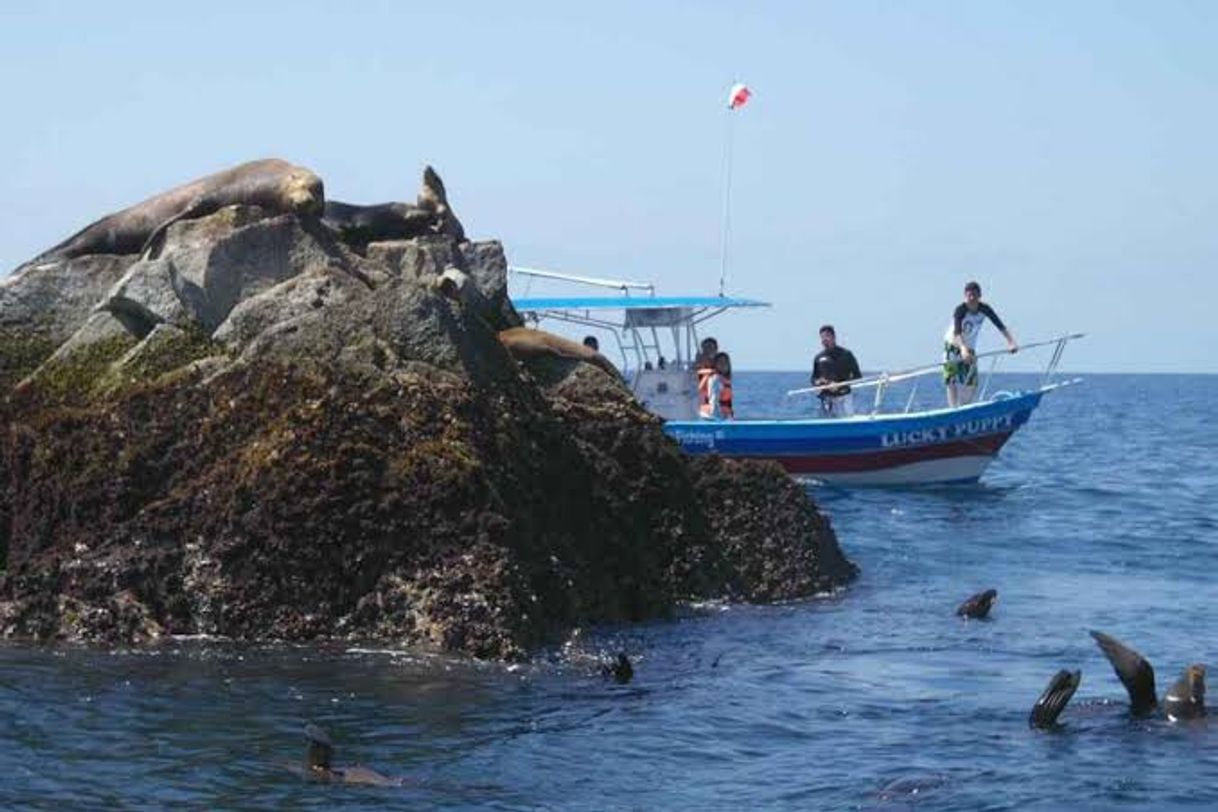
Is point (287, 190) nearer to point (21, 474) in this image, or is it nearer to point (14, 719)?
point (21, 474)

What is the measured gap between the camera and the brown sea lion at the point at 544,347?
16125 mm

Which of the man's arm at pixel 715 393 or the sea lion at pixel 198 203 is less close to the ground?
the sea lion at pixel 198 203

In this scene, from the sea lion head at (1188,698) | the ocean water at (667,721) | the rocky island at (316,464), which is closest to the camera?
the ocean water at (667,721)

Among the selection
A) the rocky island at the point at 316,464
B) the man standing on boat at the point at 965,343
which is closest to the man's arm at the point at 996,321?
the man standing on boat at the point at 965,343

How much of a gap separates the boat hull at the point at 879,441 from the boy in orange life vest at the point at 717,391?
0.26 m

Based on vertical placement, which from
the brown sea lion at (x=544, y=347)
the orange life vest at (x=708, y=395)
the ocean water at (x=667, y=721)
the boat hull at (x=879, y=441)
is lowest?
the ocean water at (x=667, y=721)

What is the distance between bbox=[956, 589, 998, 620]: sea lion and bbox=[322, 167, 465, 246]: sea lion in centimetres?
519

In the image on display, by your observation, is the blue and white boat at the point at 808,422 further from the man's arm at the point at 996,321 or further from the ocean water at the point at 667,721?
the ocean water at the point at 667,721

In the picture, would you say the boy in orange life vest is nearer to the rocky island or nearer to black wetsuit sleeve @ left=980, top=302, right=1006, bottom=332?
black wetsuit sleeve @ left=980, top=302, right=1006, bottom=332

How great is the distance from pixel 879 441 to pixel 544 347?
12788 millimetres

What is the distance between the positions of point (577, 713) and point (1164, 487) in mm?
23803

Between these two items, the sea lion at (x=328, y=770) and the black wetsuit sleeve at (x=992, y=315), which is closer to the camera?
the sea lion at (x=328, y=770)

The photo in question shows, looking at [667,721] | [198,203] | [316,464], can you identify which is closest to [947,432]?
[198,203]

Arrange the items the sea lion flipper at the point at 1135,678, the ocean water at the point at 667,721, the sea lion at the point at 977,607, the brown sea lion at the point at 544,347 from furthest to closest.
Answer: the brown sea lion at the point at 544,347, the sea lion at the point at 977,607, the sea lion flipper at the point at 1135,678, the ocean water at the point at 667,721
